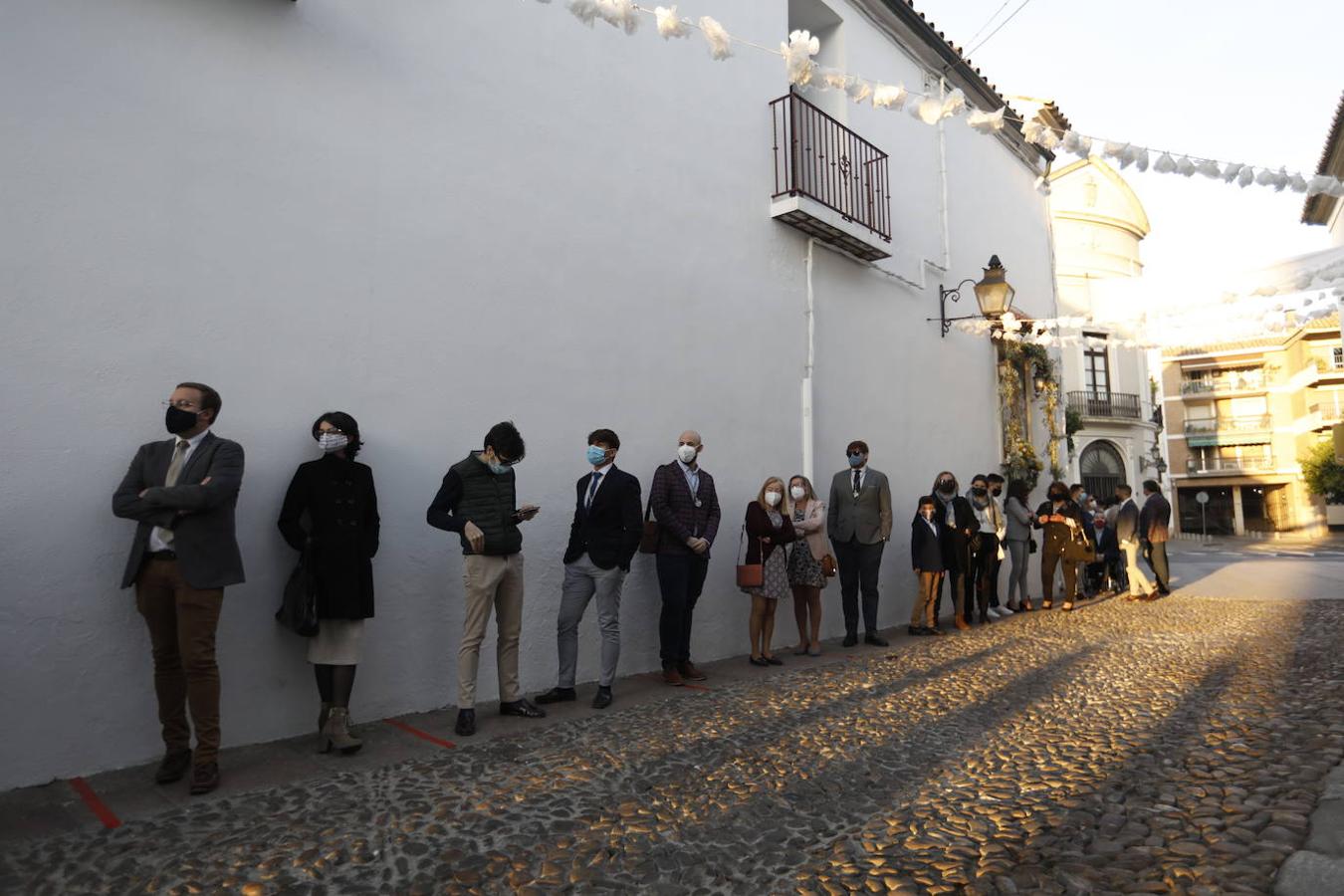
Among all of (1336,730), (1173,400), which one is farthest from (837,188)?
(1173,400)

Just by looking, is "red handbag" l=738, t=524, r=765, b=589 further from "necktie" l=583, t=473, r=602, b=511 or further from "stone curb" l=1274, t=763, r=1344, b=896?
"stone curb" l=1274, t=763, r=1344, b=896

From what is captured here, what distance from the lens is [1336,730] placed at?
393 cm

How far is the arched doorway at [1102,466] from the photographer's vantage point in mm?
29000

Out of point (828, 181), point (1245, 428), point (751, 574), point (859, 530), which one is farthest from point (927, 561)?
point (1245, 428)

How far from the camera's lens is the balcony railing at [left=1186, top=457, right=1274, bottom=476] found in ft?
135

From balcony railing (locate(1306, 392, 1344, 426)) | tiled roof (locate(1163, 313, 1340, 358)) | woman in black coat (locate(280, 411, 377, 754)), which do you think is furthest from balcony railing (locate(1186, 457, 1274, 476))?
woman in black coat (locate(280, 411, 377, 754))

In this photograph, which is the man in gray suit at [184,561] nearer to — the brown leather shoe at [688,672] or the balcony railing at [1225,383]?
the brown leather shoe at [688,672]

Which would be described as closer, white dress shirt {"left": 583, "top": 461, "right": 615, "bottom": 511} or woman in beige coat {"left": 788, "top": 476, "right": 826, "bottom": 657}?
white dress shirt {"left": 583, "top": 461, "right": 615, "bottom": 511}

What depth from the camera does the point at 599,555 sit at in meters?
4.68

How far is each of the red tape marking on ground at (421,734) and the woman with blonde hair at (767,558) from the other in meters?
2.62

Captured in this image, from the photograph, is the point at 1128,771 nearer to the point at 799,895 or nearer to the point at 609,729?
the point at 799,895

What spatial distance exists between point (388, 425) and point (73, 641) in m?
1.63

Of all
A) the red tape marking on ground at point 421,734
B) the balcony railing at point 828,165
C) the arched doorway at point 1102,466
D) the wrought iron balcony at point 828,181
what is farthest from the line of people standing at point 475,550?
the arched doorway at point 1102,466

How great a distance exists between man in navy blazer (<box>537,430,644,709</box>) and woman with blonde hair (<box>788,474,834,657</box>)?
1.91m
